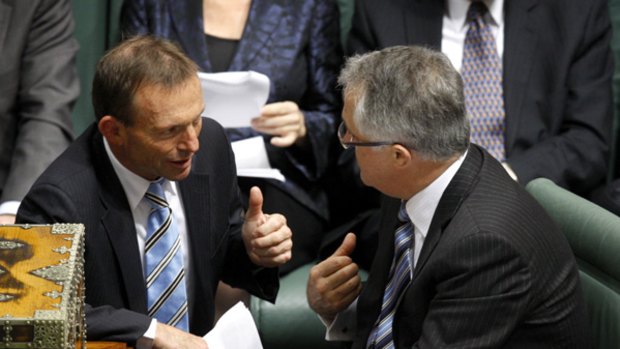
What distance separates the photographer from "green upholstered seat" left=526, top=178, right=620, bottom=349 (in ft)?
7.25

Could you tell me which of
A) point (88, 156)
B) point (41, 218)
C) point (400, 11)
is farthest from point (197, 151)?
point (400, 11)

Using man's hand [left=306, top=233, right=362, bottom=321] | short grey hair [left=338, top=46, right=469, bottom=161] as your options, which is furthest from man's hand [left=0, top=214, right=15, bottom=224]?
short grey hair [left=338, top=46, right=469, bottom=161]

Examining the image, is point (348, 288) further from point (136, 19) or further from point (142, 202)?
point (136, 19)

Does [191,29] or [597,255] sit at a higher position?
[191,29]

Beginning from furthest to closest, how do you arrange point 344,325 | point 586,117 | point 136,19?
point 136,19, point 586,117, point 344,325

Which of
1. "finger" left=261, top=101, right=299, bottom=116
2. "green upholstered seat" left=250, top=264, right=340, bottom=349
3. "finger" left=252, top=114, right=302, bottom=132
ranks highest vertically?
"finger" left=261, top=101, right=299, bottom=116

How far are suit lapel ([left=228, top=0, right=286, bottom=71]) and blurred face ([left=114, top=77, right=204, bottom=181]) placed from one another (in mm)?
1023

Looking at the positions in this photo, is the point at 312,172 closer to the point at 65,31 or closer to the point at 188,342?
the point at 65,31

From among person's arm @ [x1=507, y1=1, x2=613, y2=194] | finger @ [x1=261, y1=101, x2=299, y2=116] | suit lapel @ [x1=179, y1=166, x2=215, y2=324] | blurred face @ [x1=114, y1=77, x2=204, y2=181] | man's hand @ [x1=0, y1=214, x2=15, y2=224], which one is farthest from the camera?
person's arm @ [x1=507, y1=1, x2=613, y2=194]

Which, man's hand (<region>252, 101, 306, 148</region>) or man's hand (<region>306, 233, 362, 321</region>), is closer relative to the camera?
man's hand (<region>306, 233, 362, 321</region>)

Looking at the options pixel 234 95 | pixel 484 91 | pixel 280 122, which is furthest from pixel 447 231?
pixel 484 91

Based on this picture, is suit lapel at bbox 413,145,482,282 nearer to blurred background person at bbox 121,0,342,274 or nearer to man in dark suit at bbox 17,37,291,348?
man in dark suit at bbox 17,37,291,348

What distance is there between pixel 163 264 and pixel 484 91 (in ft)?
4.64

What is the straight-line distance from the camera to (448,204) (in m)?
2.19
